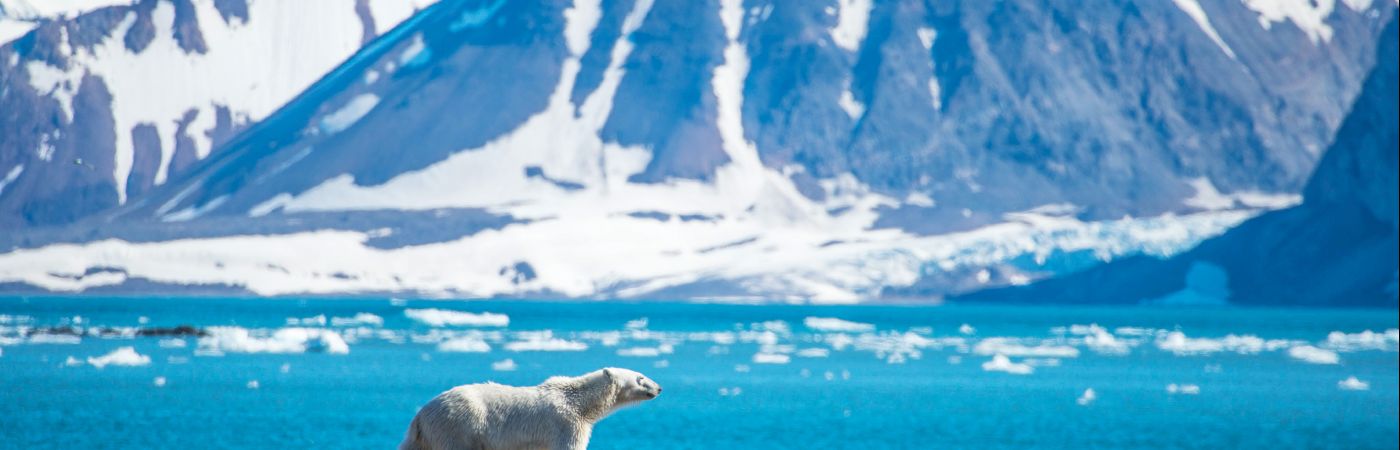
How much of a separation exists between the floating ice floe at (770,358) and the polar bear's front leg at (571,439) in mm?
55830

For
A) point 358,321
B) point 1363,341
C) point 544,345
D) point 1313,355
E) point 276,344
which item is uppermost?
point 1363,341

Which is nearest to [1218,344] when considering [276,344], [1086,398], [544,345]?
[544,345]

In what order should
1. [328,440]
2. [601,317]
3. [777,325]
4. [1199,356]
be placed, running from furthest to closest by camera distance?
[601,317]
[777,325]
[1199,356]
[328,440]

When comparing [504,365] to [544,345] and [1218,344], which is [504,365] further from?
[1218,344]

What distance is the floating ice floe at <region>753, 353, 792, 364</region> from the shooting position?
81562 mm

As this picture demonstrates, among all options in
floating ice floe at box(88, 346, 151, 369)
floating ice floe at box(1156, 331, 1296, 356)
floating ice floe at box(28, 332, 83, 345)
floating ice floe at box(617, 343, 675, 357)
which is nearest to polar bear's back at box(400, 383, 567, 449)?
floating ice floe at box(88, 346, 151, 369)

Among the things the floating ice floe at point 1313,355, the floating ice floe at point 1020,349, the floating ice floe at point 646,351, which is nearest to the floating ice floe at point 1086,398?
the floating ice floe at point 646,351

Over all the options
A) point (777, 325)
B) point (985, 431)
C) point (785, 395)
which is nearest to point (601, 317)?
point (777, 325)

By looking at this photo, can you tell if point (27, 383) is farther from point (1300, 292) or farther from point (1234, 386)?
point (1300, 292)

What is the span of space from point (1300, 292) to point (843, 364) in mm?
124517

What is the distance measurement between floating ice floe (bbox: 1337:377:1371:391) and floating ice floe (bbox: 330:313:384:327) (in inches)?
2144

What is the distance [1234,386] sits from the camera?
73.1 m

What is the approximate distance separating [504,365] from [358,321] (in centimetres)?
4962

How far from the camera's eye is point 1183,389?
71.4 meters
